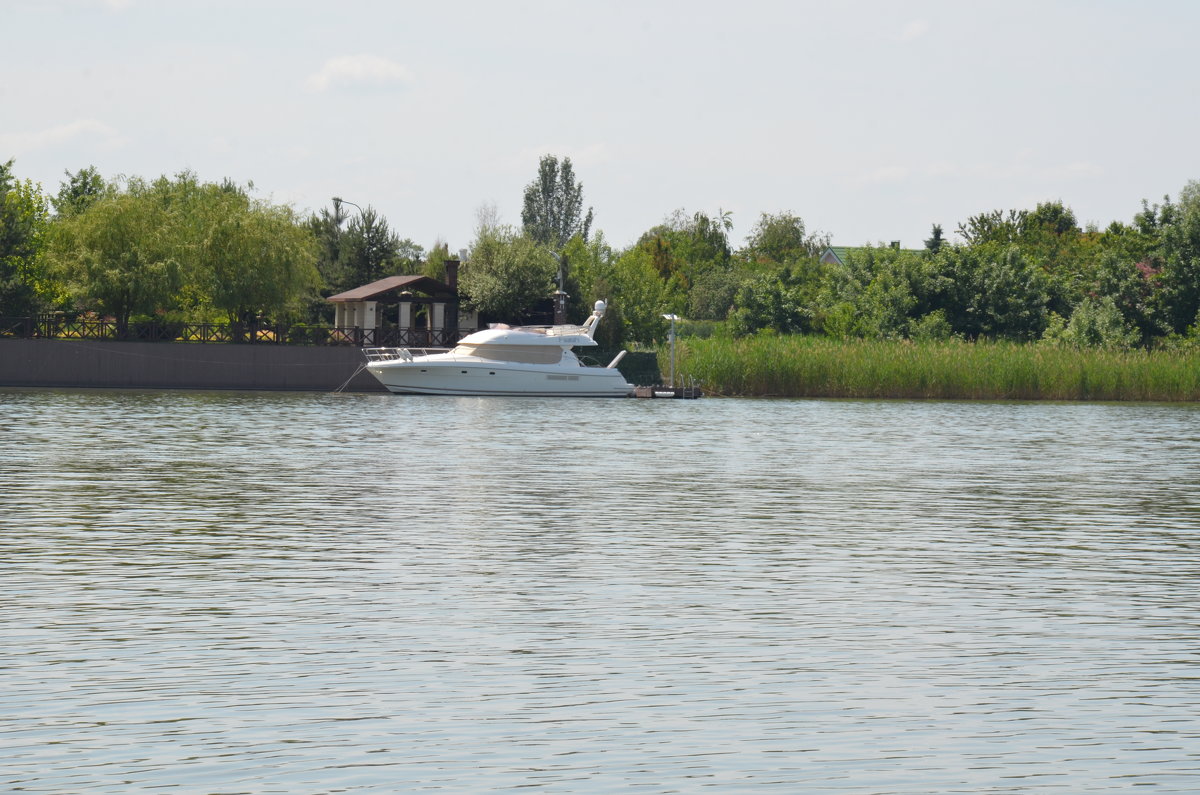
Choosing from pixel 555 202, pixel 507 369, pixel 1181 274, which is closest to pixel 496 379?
pixel 507 369

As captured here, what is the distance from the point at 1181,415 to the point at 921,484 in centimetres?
3121

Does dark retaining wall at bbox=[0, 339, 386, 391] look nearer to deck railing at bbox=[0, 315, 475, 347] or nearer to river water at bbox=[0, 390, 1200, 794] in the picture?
deck railing at bbox=[0, 315, 475, 347]

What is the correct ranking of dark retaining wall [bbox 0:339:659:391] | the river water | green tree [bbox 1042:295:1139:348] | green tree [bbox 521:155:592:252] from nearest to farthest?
the river water
dark retaining wall [bbox 0:339:659:391]
green tree [bbox 1042:295:1139:348]
green tree [bbox 521:155:592:252]

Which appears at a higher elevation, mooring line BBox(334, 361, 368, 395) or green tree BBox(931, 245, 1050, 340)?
green tree BBox(931, 245, 1050, 340)

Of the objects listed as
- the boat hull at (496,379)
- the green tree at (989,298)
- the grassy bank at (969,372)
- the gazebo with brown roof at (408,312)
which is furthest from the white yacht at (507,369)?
the green tree at (989,298)

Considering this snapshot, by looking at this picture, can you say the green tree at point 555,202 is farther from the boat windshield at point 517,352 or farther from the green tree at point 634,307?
the boat windshield at point 517,352

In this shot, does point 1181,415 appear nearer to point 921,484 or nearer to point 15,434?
point 921,484

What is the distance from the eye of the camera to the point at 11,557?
628 inches

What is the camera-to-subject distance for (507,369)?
67062 mm

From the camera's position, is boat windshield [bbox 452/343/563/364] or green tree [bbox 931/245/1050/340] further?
green tree [bbox 931/245/1050/340]

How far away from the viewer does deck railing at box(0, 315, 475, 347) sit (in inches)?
2813

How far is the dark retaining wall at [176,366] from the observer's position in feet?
231

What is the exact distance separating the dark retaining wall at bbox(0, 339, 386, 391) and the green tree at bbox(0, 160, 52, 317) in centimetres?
425

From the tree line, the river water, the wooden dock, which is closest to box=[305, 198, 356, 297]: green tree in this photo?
the tree line
